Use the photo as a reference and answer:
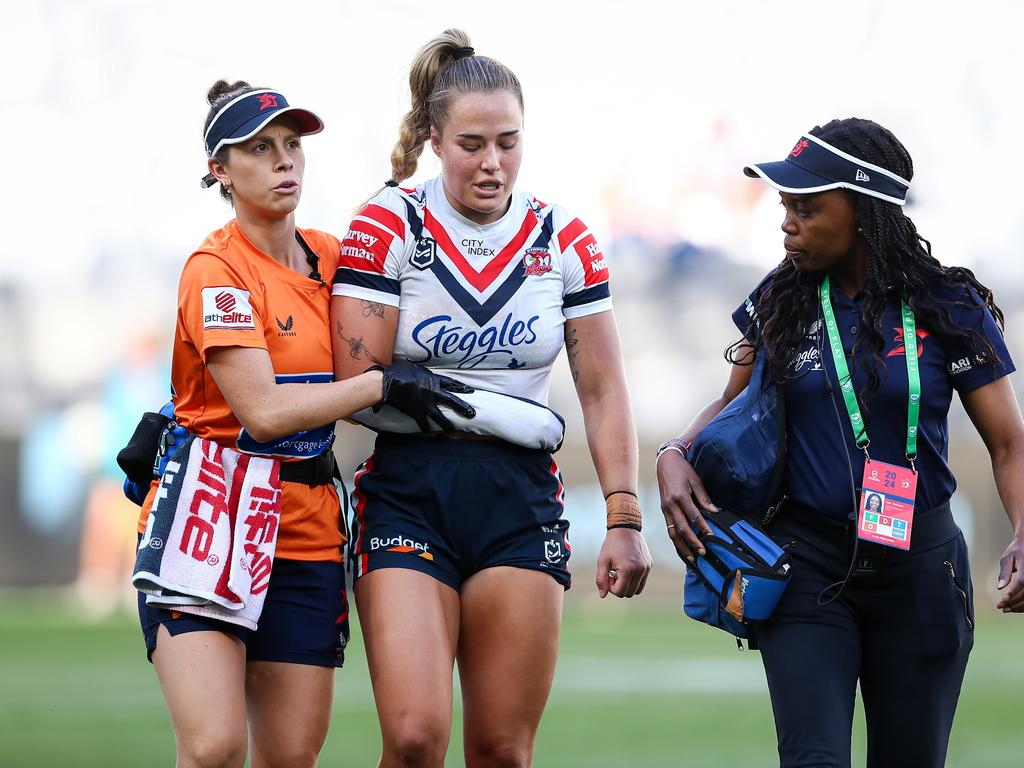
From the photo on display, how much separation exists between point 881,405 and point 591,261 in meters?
1.07

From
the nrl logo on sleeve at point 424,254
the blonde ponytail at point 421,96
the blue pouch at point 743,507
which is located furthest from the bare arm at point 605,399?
the blonde ponytail at point 421,96

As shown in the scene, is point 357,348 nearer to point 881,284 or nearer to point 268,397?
point 268,397

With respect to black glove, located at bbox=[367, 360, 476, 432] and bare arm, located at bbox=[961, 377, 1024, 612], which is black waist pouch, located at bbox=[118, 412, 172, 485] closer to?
black glove, located at bbox=[367, 360, 476, 432]

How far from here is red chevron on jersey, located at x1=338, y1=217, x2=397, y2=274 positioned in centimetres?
475

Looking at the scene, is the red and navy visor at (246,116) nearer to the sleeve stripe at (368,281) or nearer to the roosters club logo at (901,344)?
the sleeve stripe at (368,281)

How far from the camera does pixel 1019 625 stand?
2120 cm

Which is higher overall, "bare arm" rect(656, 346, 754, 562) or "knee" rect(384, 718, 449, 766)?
"bare arm" rect(656, 346, 754, 562)

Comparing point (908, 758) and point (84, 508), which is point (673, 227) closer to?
point (84, 508)

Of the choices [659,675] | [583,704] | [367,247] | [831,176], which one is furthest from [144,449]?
[659,675]

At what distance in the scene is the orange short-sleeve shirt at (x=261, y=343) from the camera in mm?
4520

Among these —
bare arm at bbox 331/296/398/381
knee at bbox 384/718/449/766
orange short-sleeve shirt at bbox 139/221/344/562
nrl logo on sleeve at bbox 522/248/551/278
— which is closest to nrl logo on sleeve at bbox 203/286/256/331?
orange short-sleeve shirt at bbox 139/221/344/562

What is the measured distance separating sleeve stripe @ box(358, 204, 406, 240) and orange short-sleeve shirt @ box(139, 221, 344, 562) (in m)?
0.27

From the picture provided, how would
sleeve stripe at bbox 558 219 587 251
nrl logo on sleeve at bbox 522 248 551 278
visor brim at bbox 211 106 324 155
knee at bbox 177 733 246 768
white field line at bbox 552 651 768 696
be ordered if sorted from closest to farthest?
knee at bbox 177 733 246 768, visor brim at bbox 211 106 324 155, nrl logo on sleeve at bbox 522 248 551 278, sleeve stripe at bbox 558 219 587 251, white field line at bbox 552 651 768 696

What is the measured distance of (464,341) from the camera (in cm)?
475
